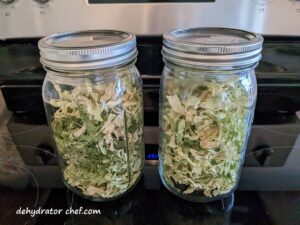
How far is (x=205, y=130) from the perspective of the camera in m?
0.37

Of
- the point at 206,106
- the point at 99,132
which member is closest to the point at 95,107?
the point at 99,132

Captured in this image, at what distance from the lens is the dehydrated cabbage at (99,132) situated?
14.7 inches

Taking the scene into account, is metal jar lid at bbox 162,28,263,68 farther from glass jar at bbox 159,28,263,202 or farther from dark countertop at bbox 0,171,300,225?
dark countertop at bbox 0,171,300,225

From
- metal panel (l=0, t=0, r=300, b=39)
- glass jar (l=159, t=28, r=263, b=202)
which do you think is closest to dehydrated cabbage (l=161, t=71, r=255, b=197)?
glass jar (l=159, t=28, r=263, b=202)

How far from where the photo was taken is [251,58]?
347mm

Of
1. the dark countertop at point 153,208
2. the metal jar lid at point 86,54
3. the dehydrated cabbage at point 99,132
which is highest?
the metal jar lid at point 86,54

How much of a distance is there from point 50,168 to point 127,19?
0.99 ft

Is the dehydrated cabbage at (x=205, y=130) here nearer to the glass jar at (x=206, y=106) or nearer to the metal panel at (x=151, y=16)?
the glass jar at (x=206, y=106)

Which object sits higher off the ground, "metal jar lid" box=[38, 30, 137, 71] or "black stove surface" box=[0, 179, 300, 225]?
"metal jar lid" box=[38, 30, 137, 71]

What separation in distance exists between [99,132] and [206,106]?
0.15 m

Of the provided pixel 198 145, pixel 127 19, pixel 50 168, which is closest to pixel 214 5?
pixel 127 19

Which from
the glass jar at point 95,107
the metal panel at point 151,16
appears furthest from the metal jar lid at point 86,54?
the metal panel at point 151,16

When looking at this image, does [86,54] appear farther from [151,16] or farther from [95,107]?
[151,16]

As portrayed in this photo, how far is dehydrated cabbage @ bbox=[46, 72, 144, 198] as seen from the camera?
0.37 metres
